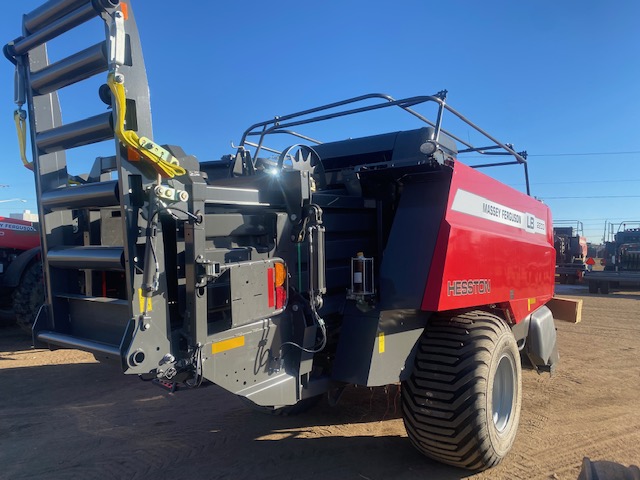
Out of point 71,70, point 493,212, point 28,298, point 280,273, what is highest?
point 71,70

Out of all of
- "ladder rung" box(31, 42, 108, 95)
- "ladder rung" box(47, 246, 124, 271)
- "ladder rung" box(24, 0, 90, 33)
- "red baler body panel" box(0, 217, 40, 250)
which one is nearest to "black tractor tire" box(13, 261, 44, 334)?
"red baler body panel" box(0, 217, 40, 250)

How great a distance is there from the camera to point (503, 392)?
3834 mm

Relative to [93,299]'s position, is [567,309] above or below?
below

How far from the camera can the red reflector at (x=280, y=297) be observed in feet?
9.36

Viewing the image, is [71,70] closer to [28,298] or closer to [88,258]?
[88,258]

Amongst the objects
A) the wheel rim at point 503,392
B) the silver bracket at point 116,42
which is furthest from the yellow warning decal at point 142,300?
the wheel rim at point 503,392

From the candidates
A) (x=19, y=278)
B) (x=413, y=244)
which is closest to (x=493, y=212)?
(x=413, y=244)

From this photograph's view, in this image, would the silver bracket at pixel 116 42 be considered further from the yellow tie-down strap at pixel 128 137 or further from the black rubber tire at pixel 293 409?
the black rubber tire at pixel 293 409

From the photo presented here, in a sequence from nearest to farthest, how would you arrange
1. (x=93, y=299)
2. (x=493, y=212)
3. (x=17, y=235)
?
(x=93, y=299)
(x=493, y=212)
(x=17, y=235)

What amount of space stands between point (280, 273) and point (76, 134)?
136 cm

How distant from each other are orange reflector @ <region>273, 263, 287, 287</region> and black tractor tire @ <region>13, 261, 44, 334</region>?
19.2 feet

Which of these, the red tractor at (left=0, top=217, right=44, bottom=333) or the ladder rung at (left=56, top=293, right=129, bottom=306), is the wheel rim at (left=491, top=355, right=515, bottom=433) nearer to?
the ladder rung at (left=56, top=293, right=129, bottom=306)

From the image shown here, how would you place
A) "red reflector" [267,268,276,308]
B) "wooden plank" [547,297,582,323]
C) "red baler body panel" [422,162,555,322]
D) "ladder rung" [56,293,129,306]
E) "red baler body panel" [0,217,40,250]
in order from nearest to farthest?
"ladder rung" [56,293,129,306]
"red reflector" [267,268,276,308]
"red baler body panel" [422,162,555,322]
"wooden plank" [547,297,582,323]
"red baler body panel" [0,217,40,250]

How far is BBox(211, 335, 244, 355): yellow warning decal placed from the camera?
2553 millimetres
